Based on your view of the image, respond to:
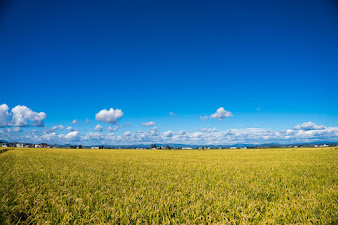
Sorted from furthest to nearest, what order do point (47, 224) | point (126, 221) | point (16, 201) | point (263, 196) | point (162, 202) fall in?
1. point (263, 196)
2. point (16, 201)
3. point (162, 202)
4. point (126, 221)
5. point (47, 224)

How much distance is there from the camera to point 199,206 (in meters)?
4.80

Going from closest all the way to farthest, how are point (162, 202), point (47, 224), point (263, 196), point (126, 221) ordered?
point (47, 224), point (126, 221), point (162, 202), point (263, 196)

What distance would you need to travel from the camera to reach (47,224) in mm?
3863

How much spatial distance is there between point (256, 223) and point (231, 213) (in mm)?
588

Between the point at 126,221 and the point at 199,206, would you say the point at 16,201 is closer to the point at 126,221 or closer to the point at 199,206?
the point at 126,221

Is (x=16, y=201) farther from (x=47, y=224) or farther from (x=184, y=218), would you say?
(x=184, y=218)

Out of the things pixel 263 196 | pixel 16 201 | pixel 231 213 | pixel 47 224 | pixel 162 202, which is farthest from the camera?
pixel 263 196

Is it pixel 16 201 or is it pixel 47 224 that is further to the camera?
pixel 16 201

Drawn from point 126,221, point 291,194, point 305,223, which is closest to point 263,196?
point 291,194

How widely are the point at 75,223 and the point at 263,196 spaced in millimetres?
6297

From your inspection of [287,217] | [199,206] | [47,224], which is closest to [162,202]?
[199,206]

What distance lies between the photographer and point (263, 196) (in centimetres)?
663

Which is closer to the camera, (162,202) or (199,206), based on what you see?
(199,206)

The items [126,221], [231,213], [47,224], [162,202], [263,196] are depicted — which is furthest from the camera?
[263,196]
